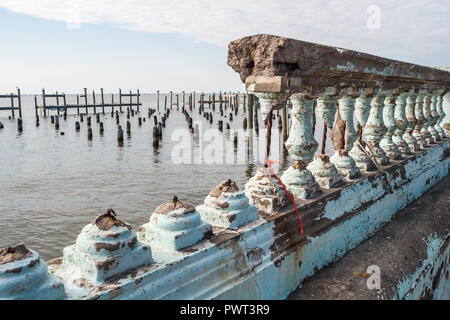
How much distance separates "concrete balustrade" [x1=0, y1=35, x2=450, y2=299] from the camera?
4.31 feet

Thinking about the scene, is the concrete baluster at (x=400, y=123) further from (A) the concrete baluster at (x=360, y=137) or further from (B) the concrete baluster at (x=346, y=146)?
(B) the concrete baluster at (x=346, y=146)

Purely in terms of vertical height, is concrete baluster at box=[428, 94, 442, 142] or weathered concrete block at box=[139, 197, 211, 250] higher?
concrete baluster at box=[428, 94, 442, 142]

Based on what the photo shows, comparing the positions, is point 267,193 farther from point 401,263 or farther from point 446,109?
point 446,109

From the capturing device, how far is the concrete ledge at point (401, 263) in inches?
78.4

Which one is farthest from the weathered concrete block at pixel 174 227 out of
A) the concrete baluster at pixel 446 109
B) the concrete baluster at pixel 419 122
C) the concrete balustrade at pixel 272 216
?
the concrete baluster at pixel 446 109

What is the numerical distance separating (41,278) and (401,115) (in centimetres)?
365

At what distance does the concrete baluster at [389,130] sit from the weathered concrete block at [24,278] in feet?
10.6

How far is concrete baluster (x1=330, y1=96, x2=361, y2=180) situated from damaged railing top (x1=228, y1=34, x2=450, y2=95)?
0.55 ft

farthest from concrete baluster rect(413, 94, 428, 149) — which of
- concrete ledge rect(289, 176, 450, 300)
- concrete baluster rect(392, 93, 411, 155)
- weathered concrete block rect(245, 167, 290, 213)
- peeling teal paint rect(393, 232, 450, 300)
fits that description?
weathered concrete block rect(245, 167, 290, 213)

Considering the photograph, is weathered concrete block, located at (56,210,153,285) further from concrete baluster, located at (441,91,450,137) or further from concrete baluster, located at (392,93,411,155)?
concrete baluster, located at (441,91,450,137)

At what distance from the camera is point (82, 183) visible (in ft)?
50.9

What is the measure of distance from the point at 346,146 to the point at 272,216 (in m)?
1.24

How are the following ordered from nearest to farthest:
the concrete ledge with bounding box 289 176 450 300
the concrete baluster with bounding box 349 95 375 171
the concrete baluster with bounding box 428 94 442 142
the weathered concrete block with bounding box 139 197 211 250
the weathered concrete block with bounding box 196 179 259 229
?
1. the weathered concrete block with bounding box 139 197 211 250
2. the weathered concrete block with bounding box 196 179 259 229
3. the concrete ledge with bounding box 289 176 450 300
4. the concrete baluster with bounding box 349 95 375 171
5. the concrete baluster with bounding box 428 94 442 142

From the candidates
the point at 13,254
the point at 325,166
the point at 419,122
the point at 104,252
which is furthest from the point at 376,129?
the point at 13,254
